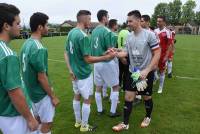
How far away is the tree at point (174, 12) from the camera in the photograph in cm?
12504

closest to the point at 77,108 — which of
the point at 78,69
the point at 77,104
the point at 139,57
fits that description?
the point at 77,104

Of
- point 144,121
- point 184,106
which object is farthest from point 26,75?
point 184,106

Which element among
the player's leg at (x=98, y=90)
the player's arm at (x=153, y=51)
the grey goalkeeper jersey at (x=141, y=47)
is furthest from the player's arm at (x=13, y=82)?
the player's leg at (x=98, y=90)

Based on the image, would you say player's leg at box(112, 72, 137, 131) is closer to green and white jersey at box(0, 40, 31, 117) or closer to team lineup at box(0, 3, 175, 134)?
team lineup at box(0, 3, 175, 134)

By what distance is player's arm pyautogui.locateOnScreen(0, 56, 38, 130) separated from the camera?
316 cm

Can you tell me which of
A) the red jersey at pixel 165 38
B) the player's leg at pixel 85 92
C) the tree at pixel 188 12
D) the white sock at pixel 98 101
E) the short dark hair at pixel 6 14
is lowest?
the white sock at pixel 98 101

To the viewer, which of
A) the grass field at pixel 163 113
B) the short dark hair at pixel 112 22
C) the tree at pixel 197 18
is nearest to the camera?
the grass field at pixel 163 113

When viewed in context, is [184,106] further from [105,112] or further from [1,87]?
[1,87]

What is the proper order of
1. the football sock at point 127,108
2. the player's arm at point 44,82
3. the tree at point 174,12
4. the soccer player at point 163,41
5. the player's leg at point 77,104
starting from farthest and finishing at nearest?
the tree at point 174,12, the soccer player at point 163,41, the football sock at point 127,108, the player's leg at point 77,104, the player's arm at point 44,82

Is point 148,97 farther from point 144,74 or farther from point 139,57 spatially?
point 139,57

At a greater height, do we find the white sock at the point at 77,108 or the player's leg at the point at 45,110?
the player's leg at the point at 45,110

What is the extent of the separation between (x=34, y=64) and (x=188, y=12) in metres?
128

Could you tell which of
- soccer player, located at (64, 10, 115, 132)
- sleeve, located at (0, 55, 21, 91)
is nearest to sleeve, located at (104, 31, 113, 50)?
soccer player, located at (64, 10, 115, 132)

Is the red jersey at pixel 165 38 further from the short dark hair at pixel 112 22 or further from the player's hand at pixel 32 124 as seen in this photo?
the player's hand at pixel 32 124
